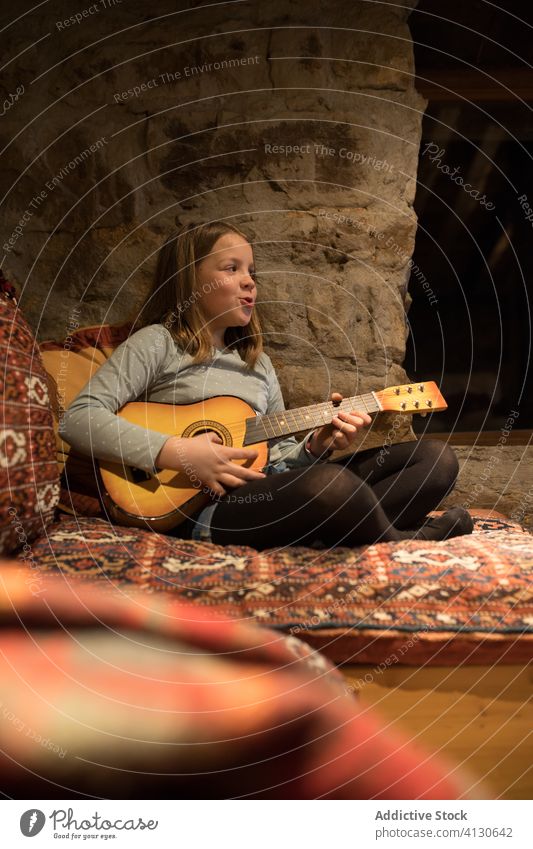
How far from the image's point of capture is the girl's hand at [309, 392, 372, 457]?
1637 mm

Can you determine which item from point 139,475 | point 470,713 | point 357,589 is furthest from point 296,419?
point 470,713

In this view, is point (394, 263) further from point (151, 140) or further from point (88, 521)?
point (88, 521)

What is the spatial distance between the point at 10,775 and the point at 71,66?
200 cm

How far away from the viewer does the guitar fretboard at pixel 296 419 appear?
5.39 ft

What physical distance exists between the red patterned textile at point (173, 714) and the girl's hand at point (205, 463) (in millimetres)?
387

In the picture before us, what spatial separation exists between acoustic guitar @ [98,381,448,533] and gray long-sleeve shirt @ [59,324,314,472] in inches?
1.7

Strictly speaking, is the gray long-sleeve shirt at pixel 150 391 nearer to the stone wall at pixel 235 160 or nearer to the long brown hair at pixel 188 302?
the long brown hair at pixel 188 302

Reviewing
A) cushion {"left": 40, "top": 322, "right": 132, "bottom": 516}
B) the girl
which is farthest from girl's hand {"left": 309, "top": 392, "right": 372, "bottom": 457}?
cushion {"left": 40, "top": 322, "right": 132, "bottom": 516}

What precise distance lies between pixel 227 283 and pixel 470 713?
1202mm

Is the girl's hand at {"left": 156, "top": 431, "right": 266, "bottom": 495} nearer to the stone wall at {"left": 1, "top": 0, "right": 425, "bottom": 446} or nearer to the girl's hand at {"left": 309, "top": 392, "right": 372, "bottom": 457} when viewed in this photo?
the girl's hand at {"left": 309, "top": 392, "right": 372, "bottom": 457}

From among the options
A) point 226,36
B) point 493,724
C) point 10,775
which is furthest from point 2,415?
point 226,36

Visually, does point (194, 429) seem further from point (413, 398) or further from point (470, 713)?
point (470, 713)

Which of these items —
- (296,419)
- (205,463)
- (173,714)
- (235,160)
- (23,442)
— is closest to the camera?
(173,714)

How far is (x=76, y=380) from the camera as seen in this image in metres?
1.87
